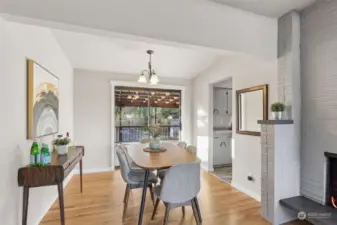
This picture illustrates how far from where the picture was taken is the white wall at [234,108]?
3.01 meters

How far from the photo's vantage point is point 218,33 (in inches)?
91.3

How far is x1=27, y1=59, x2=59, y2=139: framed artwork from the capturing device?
211 cm

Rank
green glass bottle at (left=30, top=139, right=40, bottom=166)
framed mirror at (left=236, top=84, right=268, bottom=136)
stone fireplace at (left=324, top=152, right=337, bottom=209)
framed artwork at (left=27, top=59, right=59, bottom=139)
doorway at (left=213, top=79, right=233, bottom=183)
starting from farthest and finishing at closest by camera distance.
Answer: doorway at (left=213, top=79, right=233, bottom=183) < framed mirror at (left=236, top=84, right=268, bottom=136) < stone fireplace at (left=324, top=152, right=337, bottom=209) < framed artwork at (left=27, top=59, right=59, bottom=139) < green glass bottle at (left=30, top=139, right=40, bottom=166)

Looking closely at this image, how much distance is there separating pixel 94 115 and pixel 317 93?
13.7 feet

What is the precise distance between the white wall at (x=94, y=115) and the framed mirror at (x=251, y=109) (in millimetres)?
2856

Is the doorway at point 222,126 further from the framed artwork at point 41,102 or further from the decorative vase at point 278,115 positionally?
the framed artwork at point 41,102

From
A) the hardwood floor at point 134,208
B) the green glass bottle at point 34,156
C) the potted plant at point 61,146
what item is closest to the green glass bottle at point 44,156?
the green glass bottle at point 34,156

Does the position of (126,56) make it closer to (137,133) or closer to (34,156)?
(137,133)

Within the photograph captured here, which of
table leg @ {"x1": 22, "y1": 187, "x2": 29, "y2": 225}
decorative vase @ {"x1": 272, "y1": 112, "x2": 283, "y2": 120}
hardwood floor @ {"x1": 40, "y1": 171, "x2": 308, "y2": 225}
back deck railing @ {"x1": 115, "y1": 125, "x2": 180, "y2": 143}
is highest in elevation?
decorative vase @ {"x1": 272, "y1": 112, "x2": 283, "y2": 120}

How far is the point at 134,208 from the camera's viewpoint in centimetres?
276

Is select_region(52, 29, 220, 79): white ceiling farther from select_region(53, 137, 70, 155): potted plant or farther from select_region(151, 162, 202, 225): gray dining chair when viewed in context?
select_region(151, 162, 202, 225): gray dining chair

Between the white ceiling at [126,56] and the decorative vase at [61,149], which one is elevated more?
the white ceiling at [126,56]

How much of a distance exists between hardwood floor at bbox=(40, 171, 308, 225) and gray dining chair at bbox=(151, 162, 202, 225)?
20.2 inches

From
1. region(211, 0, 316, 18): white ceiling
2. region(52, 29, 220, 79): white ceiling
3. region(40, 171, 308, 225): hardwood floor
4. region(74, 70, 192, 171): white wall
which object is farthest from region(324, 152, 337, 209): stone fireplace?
region(74, 70, 192, 171): white wall
